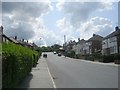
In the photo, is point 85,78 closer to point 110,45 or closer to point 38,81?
point 38,81

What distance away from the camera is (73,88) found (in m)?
15.2

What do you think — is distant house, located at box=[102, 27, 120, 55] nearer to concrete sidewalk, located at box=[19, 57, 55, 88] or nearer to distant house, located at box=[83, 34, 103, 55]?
distant house, located at box=[83, 34, 103, 55]

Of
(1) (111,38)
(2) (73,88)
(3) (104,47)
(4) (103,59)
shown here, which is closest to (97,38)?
(3) (104,47)

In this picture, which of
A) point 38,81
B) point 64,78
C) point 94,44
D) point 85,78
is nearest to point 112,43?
point 94,44

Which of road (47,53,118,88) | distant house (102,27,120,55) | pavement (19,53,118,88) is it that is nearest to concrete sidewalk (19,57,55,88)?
pavement (19,53,118,88)

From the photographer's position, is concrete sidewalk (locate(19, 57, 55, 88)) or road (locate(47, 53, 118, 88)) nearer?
concrete sidewalk (locate(19, 57, 55, 88))

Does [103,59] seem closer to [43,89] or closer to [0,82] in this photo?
[43,89]

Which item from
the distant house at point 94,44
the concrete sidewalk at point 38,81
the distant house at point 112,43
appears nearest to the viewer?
the concrete sidewalk at point 38,81

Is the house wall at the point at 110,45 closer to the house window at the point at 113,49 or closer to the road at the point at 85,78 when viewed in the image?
the house window at the point at 113,49

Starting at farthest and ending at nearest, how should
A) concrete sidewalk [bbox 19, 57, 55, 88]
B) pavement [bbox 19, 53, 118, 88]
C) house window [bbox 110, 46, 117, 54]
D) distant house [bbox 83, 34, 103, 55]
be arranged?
distant house [bbox 83, 34, 103, 55]
house window [bbox 110, 46, 117, 54]
pavement [bbox 19, 53, 118, 88]
concrete sidewalk [bbox 19, 57, 55, 88]

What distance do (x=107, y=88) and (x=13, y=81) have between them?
5.51 metres

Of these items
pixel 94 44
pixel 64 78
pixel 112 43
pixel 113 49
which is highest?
pixel 94 44

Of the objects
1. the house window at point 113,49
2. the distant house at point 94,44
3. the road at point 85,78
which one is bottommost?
the road at point 85,78

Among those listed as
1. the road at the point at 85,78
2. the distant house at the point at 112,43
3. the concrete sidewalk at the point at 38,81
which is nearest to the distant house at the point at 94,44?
the distant house at the point at 112,43
